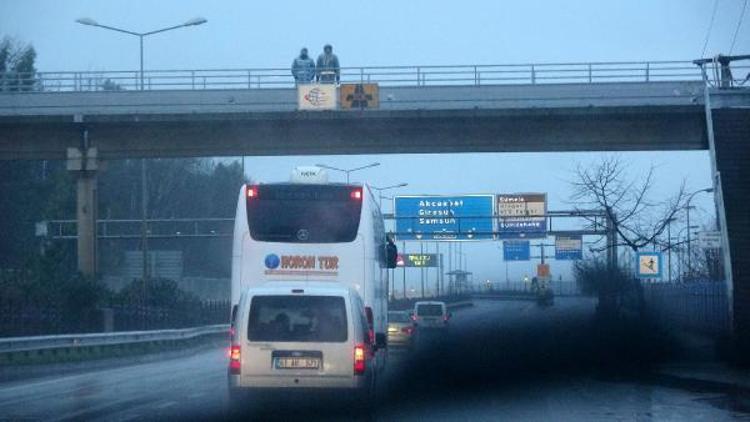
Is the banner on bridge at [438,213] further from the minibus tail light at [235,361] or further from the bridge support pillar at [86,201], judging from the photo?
the minibus tail light at [235,361]

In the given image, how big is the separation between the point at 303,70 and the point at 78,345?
12236mm

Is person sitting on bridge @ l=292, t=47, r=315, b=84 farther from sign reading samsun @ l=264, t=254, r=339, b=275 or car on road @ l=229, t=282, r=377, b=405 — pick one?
car on road @ l=229, t=282, r=377, b=405

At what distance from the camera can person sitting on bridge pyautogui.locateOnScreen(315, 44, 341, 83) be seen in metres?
42.3

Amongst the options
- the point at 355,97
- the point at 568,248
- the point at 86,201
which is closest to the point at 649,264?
the point at 355,97

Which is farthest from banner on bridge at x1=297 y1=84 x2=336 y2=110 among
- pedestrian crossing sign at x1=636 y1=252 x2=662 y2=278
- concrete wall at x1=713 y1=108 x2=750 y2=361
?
concrete wall at x1=713 y1=108 x2=750 y2=361

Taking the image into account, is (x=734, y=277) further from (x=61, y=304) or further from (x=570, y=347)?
(x=61, y=304)

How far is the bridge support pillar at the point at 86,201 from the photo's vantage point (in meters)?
41.4

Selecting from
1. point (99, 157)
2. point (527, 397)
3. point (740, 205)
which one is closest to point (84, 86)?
point (99, 157)

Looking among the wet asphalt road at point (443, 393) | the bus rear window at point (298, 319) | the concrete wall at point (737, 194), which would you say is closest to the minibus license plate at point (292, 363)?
the bus rear window at point (298, 319)

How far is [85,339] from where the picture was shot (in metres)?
36.5

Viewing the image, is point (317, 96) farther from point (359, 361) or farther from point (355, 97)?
point (359, 361)

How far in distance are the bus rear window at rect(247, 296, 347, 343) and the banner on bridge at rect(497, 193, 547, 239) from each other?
40246 mm

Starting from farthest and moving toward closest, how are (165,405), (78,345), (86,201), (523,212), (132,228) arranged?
(132,228) < (523,212) < (86,201) < (78,345) < (165,405)

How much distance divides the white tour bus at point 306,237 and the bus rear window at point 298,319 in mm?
2361
